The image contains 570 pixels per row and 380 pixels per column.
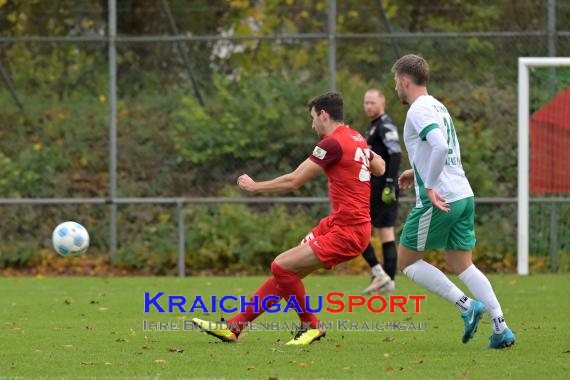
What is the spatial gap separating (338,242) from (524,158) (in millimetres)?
6961

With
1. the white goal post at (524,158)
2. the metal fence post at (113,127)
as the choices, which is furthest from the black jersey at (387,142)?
the metal fence post at (113,127)

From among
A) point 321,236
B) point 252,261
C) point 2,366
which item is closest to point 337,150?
point 321,236

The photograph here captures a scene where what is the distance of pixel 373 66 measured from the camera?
1595 cm

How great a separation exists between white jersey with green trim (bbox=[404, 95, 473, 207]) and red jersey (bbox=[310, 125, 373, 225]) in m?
0.37

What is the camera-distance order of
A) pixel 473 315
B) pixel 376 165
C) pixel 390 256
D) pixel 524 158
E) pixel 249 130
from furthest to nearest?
pixel 249 130 → pixel 524 158 → pixel 390 256 → pixel 376 165 → pixel 473 315

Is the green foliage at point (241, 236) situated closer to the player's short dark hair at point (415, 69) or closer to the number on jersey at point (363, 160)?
the number on jersey at point (363, 160)

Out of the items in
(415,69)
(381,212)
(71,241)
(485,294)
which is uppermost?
(415,69)

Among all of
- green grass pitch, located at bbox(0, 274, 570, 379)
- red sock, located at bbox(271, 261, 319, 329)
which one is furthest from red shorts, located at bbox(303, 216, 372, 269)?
green grass pitch, located at bbox(0, 274, 570, 379)

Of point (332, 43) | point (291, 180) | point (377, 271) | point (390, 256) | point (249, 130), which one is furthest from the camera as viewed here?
point (249, 130)

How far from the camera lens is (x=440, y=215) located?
7301 millimetres

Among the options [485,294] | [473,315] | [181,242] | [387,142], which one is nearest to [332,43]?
[181,242]

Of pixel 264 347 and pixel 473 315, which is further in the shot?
pixel 264 347

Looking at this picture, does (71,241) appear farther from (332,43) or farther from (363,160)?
(332,43)

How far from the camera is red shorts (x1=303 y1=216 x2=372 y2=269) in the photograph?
7.46 m
